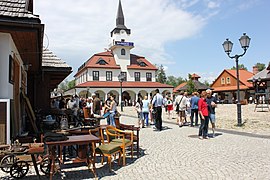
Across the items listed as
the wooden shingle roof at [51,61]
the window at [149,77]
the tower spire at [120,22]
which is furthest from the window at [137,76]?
the wooden shingle roof at [51,61]

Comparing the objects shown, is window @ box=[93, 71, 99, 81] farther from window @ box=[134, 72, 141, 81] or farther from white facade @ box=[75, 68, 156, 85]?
window @ box=[134, 72, 141, 81]

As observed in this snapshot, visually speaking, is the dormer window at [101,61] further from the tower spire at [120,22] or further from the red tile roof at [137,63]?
the tower spire at [120,22]

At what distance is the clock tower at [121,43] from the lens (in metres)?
51.4

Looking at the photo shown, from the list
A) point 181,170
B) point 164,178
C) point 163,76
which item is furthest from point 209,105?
point 163,76

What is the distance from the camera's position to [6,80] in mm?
6031

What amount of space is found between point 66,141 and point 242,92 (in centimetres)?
4957

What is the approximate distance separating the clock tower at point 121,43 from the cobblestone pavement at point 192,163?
143 feet

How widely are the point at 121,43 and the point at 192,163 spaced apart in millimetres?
46866

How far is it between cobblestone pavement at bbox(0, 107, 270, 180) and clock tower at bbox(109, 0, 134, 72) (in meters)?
43.5

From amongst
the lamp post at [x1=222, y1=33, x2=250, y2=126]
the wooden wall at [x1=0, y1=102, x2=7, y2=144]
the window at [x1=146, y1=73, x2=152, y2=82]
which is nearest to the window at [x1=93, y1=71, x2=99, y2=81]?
the window at [x1=146, y1=73, x2=152, y2=82]

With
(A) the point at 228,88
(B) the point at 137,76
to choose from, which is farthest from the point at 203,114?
(A) the point at 228,88

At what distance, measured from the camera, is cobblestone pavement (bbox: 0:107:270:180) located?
503 centimetres

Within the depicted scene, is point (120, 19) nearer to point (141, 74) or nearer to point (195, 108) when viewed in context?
point (141, 74)

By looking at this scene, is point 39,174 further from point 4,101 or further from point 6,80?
point 6,80
